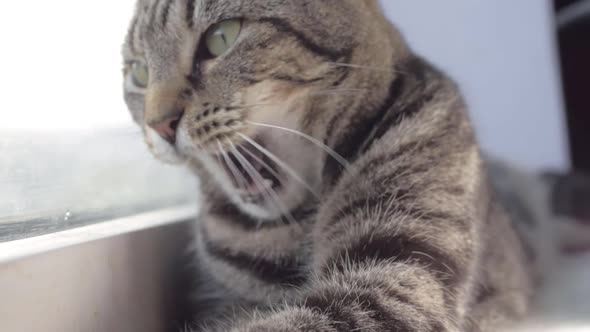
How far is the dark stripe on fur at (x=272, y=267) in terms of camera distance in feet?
2.92

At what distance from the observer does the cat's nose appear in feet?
2.74

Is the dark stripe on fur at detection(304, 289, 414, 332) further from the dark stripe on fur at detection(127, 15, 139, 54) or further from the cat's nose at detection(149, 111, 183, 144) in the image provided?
the dark stripe on fur at detection(127, 15, 139, 54)

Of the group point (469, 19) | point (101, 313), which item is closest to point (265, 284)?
point (101, 313)

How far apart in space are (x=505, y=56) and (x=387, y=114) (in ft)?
4.19

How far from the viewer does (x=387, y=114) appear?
0.89 metres

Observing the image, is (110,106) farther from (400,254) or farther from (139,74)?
(400,254)

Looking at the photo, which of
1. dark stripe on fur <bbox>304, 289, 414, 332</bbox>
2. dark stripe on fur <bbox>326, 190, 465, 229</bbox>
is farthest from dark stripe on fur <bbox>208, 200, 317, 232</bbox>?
dark stripe on fur <bbox>304, 289, 414, 332</bbox>

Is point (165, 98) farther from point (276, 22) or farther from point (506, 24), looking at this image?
point (506, 24)

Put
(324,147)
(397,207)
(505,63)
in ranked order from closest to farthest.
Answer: (397,207), (324,147), (505,63)

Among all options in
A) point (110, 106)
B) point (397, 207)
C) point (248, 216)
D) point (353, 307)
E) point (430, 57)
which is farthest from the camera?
point (430, 57)

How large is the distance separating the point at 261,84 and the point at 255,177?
0.17 metres

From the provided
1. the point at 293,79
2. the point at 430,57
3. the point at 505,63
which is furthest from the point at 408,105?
the point at 505,63

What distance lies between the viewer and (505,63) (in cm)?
197

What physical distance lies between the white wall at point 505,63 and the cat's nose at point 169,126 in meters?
1.10
